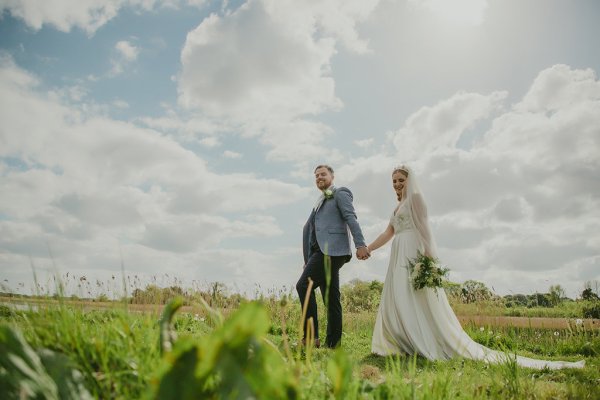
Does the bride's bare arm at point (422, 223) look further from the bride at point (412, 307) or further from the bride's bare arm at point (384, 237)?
the bride's bare arm at point (384, 237)

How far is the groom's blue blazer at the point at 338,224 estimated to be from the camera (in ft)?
21.0

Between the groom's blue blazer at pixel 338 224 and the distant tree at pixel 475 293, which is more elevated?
the groom's blue blazer at pixel 338 224

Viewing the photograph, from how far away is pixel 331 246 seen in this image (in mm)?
6324

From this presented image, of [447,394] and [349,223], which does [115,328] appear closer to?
[447,394]

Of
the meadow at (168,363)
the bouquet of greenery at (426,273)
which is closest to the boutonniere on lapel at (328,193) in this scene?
the bouquet of greenery at (426,273)

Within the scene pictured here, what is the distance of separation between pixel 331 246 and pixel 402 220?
1.15 metres

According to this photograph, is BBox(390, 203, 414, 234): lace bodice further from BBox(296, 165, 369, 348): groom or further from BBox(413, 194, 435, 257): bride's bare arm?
BBox(296, 165, 369, 348): groom

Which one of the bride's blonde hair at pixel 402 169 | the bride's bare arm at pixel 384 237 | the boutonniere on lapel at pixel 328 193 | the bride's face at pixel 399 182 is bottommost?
the bride's bare arm at pixel 384 237

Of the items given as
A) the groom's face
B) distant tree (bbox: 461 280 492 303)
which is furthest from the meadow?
distant tree (bbox: 461 280 492 303)

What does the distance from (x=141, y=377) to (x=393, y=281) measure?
17.4 feet

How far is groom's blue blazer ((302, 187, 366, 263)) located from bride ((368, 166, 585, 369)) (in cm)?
54

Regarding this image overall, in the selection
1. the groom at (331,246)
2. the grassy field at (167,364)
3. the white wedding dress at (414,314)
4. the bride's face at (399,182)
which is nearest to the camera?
the grassy field at (167,364)

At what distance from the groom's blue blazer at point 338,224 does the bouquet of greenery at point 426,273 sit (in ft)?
2.76

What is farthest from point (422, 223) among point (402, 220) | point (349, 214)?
point (349, 214)
